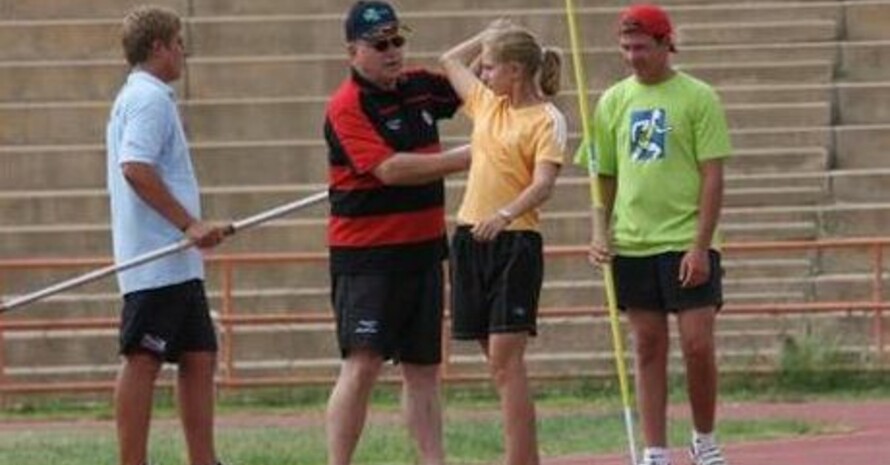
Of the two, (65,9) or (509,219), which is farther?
(65,9)

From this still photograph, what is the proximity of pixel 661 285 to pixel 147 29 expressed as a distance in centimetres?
241

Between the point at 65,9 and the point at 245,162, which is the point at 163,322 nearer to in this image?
the point at 245,162

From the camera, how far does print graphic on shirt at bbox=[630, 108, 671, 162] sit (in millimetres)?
11984

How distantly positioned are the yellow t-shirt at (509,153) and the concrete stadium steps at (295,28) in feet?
46.1

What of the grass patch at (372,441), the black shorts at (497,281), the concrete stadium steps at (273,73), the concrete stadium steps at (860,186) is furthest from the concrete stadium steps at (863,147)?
the black shorts at (497,281)

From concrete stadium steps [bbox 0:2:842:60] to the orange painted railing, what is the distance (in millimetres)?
4211

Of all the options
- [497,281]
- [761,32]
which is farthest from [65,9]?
[497,281]

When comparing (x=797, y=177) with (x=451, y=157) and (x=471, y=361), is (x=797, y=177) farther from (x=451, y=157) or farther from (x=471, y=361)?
(x=451, y=157)

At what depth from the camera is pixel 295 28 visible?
25.9 m

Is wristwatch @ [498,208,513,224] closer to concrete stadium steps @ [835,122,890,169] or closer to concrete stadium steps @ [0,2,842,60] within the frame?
concrete stadium steps @ [835,122,890,169]

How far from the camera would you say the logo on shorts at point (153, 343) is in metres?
11.7

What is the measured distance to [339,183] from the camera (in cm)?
1136

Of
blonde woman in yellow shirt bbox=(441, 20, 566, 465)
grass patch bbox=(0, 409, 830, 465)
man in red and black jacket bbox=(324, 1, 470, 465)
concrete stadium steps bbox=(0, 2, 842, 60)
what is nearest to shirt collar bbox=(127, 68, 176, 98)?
man in red and black jacket bbox=(324, 1, 470, 465)

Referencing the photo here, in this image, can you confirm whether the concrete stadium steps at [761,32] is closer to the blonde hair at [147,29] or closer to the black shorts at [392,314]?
the blonde hair at [147,29]
